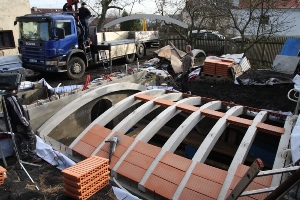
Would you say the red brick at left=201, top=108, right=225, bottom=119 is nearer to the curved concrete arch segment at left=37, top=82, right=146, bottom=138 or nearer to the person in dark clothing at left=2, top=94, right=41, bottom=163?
the curved concrete arch segment at left=37, top=82, right=146, bottom=138

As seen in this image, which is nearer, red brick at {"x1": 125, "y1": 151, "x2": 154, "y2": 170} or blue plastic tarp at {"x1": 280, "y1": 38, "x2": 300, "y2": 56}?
red brick at {"x1": 125, "y1": 151, "x2": 154, "y2": 170}

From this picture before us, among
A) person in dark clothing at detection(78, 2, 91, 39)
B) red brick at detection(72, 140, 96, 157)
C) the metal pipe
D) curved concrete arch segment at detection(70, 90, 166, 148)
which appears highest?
person in dark clothing at detection(78, 2, 91, 39)

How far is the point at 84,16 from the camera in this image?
13070 mm

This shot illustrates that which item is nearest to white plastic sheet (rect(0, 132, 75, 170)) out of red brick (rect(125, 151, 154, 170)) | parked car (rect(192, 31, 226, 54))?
red brick (rect(125, 151, 154, 170))

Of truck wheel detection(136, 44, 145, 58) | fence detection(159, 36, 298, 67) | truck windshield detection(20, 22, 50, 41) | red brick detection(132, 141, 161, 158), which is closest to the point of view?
red brick detection(132, 141, 161, 158)

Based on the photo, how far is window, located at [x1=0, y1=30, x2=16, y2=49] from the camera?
1712 cm

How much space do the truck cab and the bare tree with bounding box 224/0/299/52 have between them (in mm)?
9740

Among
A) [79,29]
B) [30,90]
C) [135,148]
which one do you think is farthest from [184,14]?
[135,148]

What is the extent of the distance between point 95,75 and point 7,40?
8140 millimetres

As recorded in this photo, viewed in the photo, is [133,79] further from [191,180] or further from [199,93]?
[191,180]

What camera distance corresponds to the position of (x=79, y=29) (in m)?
13.0

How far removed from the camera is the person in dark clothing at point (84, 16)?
12922 mm

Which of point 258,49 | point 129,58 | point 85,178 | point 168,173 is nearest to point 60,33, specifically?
point 129,58

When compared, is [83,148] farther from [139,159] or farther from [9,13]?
[9,13]
